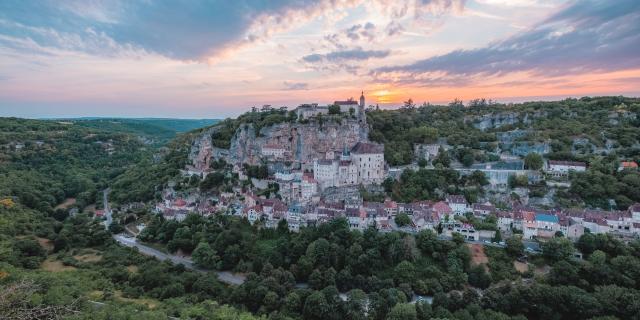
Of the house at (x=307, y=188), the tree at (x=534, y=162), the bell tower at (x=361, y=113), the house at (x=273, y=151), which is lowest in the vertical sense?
the house at (x=307, y=188)

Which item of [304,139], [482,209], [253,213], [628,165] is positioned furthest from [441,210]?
[628,165]

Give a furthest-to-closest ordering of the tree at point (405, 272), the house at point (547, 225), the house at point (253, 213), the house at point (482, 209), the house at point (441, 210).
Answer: the house at point (253, 213)
the house at point (482, 209)
the house at point (441, 210)
the house at point (547, 225)
the tree at point (405, 272)

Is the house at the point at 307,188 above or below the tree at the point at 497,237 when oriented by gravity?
above

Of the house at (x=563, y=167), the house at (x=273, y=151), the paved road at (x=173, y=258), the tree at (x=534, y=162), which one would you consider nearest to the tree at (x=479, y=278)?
the paved road at (x=173, y=258)

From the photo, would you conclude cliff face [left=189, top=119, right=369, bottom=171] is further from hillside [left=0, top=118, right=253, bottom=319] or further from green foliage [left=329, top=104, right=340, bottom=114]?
hillside [left=0, top=118, right=253, bottom=319]

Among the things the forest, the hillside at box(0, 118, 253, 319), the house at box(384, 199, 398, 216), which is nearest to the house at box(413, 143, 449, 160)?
the forest

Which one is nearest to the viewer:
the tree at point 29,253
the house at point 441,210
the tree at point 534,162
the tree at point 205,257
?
the tree at point 29,253

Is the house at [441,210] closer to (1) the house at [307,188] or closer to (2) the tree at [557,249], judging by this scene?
(2) the tree at [557,249]
